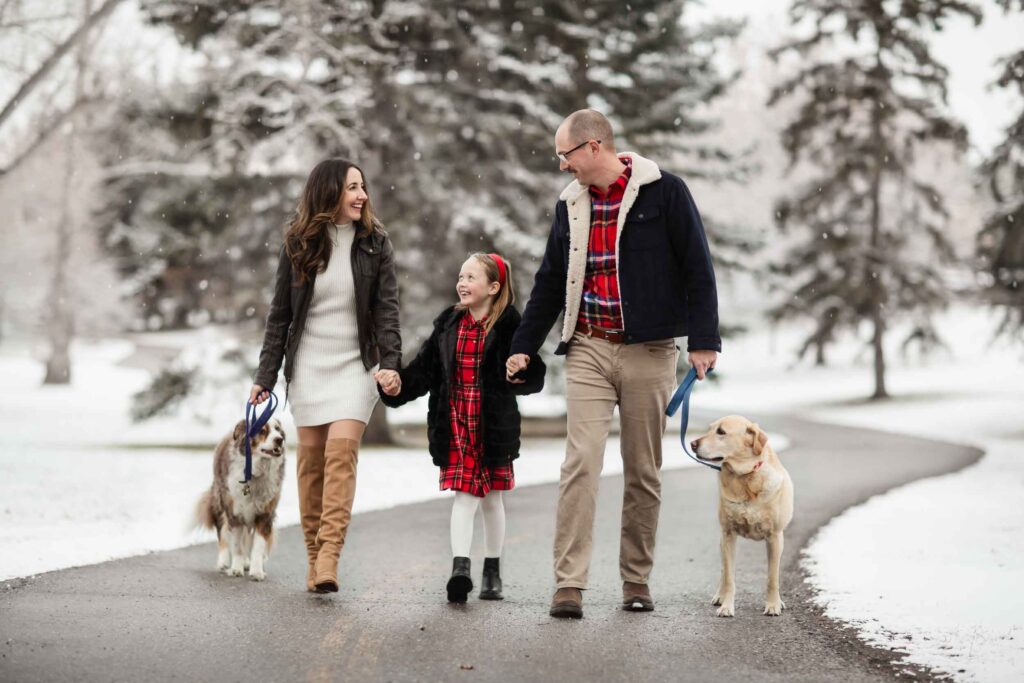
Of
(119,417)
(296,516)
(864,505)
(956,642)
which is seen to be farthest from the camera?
(119,417)

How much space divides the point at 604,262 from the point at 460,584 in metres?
1.81

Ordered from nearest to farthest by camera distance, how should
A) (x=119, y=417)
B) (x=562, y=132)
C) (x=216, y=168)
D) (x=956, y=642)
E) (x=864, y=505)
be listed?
1. (x=956, y=642)
2. (x=562, y=132)
3. (x=864, y=505)
4. (x=216, y=168)
5. (x=119, y=417)

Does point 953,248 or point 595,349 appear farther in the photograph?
point 953,248

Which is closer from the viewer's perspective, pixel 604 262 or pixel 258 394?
pixel 604 262

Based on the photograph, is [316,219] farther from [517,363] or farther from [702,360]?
[702,360]

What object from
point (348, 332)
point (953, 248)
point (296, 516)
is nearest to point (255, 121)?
point (296, 516)

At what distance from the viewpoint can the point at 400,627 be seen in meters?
5.39

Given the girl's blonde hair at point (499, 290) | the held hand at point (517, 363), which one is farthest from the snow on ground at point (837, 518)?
the girl's blonde hair at point (499, 290)

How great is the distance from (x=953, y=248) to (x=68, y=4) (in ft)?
82.5

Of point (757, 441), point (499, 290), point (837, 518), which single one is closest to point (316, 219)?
point (499, 290)

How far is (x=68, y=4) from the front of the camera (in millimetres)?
19609

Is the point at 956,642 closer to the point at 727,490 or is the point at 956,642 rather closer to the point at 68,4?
the point at 727,490

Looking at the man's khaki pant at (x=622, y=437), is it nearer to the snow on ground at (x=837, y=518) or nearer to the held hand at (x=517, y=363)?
the held hand at (x=517, y=363)

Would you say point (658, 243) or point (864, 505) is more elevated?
point (658, 243)
